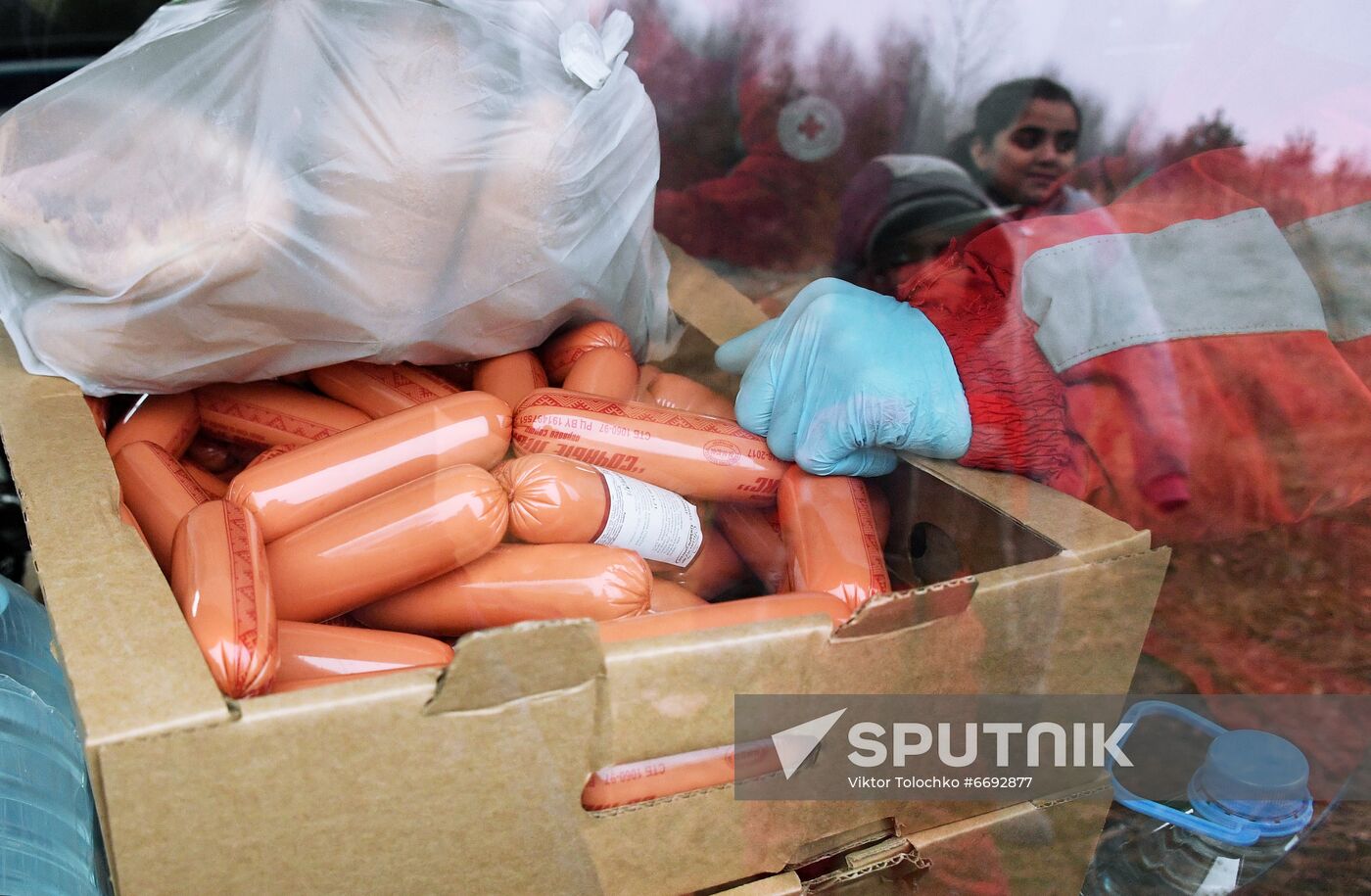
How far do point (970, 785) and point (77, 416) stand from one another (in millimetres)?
1101

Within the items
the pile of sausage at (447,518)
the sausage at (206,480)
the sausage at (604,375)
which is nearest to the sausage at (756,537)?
the pile of sausage at (447,518)

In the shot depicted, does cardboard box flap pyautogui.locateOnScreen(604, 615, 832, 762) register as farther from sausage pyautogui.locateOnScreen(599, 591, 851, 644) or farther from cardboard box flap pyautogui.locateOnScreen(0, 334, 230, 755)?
cardboard box flap pyautogui.locateOnScreen(0, 334, 230, 755)

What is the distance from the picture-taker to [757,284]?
5.18 feet

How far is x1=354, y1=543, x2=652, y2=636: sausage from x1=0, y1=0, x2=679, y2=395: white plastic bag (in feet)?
1.26

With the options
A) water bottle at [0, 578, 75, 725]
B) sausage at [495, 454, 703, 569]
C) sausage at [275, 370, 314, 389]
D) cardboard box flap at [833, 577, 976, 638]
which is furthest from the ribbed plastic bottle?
cardboard box flap at [833, 577, 976, 638]

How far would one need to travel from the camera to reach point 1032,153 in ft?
3.19

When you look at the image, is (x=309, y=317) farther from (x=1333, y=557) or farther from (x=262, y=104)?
(x=1333, y=557)

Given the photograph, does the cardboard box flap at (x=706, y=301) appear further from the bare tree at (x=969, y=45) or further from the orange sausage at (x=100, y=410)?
the orange sausage at (x=100, y=410)

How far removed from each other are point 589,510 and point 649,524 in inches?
3.0

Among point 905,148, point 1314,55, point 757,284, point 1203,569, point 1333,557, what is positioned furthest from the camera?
point 757,284

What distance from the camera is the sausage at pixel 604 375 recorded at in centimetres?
143

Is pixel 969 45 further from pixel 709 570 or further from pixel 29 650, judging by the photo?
pixel 29 650

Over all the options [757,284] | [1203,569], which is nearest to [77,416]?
[757,284]

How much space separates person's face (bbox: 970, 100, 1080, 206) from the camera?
0.93m
